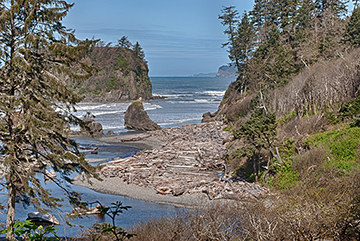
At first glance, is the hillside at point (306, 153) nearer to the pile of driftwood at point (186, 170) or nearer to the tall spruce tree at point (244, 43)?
the pile of driftwood at point (186, 170)

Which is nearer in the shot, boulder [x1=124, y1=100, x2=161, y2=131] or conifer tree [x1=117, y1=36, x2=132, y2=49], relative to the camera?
boulder [x1=124, y1=100, x2=161, y2=131]

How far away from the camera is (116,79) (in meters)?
94.3

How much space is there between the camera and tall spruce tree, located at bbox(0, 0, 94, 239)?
9461 millimetres

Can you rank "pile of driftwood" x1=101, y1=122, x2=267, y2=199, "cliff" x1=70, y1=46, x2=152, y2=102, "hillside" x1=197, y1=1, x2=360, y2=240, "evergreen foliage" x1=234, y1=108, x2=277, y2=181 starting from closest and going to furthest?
1. "hillside" x1=197, y1=1, x2=360, y2=240
2. "pile of driftwood" x1=101, y1=122, x2=267, y2=199
3. "evergreen foliage" x1=234, y1=108, x2=277, y2=181
4. "cliff" x1=70, y1=46, x2=152, y2=102

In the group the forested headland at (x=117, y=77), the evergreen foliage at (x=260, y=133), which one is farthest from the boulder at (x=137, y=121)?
the forested headland at (x=117, y=77)

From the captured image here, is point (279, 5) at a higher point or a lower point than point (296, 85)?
higher

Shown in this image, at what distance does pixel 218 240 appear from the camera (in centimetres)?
774

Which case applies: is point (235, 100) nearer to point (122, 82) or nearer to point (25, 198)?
point (25, 198)

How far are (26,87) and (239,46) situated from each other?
4548cm

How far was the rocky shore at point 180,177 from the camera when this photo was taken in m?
16.4

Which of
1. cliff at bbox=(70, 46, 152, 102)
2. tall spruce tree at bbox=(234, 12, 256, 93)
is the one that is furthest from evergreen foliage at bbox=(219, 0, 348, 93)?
cliff at bbox=(70, 46, 152, 102)

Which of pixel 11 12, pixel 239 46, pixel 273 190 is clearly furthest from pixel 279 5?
pixel 11 12

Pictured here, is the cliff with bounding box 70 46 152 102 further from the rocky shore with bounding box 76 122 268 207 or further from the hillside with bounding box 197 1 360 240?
the rocky shore with bounding box 76 122 268 207

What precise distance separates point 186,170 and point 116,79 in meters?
76.7
